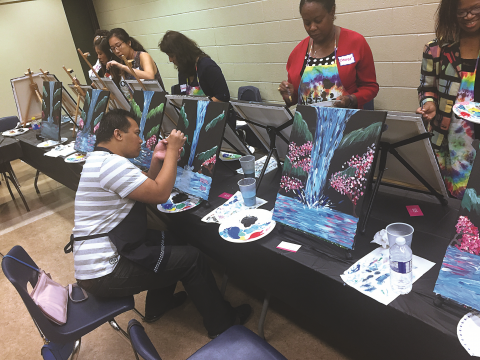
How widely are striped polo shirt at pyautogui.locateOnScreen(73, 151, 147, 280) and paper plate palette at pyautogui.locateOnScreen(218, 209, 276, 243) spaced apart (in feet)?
1.41

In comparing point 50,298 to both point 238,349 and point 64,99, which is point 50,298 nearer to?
point 238,349

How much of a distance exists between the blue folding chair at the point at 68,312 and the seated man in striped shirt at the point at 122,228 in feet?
0.20

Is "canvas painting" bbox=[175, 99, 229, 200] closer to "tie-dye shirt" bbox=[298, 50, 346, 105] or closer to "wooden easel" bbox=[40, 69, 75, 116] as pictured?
"tie-dye shirt" bbox=[298, 50, 346, 105]

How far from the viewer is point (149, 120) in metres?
2.28

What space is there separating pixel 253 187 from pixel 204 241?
40 cm

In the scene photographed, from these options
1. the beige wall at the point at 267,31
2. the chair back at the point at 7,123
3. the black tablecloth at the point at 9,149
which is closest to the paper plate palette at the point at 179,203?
the beige wall at the point at 267,31

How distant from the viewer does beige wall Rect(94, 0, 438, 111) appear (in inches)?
102

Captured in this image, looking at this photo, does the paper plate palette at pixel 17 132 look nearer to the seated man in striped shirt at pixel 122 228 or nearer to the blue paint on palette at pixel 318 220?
the seated man in striped shirt at pixel 122 228

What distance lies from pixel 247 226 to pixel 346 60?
0.99 meters

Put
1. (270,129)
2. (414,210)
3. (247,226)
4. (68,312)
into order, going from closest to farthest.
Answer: (414,210)
(247,226)
(68,312)
(270,129)

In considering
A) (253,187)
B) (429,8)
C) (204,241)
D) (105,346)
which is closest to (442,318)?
(253,187)

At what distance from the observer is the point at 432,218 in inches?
49.6

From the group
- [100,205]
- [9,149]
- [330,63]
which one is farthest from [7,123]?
[330,63]

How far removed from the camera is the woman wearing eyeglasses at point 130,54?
2.86m
